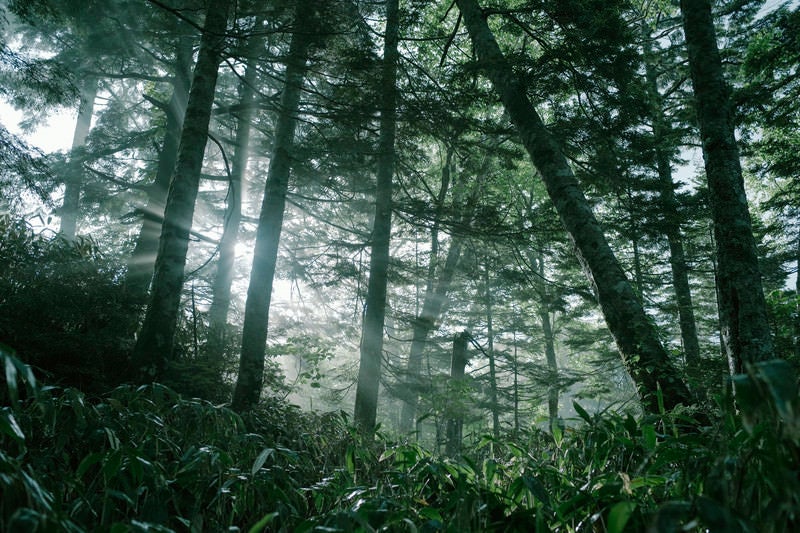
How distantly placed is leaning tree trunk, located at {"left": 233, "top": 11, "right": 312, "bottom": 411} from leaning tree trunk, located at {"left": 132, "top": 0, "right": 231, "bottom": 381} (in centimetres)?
105

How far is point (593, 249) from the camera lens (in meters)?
4.57

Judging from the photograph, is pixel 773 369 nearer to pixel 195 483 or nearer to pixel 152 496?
pixel 152 496

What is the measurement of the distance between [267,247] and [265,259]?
0.67 ft

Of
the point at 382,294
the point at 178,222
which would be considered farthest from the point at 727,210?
the point at 178,222

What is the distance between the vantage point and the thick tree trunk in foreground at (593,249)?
3.80 m

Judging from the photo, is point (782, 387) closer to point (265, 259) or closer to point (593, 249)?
point (593, 249)

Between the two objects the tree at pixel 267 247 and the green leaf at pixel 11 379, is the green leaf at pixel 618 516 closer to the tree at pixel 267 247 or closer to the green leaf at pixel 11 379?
the green leaf at pixel 11 379

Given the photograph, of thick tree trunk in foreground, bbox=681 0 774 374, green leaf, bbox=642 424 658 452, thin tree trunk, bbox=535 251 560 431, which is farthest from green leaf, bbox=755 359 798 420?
thick tree trunk in foreground, bbox=681 0 774 374

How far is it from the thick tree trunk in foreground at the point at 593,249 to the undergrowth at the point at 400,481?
149cm

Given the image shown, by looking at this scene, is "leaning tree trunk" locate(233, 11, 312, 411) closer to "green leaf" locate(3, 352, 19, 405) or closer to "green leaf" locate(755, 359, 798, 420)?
"green leaf" locate(3, 352, 19, 405)

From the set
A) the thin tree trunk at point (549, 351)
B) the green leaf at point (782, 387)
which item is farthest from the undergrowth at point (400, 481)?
the thin tree trunk at point (549, 351)

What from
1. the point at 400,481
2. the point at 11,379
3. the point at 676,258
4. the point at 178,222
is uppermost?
the point at 676,258

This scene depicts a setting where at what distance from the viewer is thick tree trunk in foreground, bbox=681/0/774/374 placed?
12.7ft

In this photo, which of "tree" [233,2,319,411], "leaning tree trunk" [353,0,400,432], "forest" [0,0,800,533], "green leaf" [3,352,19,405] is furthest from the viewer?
"leaning tree trunk" [353,0,400,432]
